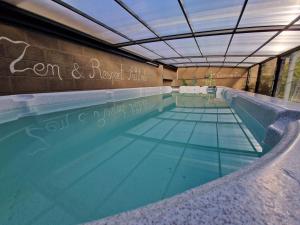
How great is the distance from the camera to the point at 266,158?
1.97 feet

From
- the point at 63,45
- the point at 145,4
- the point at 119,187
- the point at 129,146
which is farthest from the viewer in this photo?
the point at 63,45

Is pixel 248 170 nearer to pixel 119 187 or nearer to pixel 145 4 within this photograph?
pixel 119 187

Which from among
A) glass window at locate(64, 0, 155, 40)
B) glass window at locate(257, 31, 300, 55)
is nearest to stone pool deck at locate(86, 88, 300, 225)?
glass window at locate(64, 0, 155, 40)

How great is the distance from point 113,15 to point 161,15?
3.74 ft

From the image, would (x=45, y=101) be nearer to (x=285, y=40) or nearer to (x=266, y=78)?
(x=285, y=40)

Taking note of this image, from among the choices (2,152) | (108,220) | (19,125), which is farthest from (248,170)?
(19,125)

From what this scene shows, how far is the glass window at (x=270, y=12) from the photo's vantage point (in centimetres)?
284

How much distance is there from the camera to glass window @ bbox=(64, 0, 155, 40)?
9.77ft

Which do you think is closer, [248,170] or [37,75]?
[248,170]

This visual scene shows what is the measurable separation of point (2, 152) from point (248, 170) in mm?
2328

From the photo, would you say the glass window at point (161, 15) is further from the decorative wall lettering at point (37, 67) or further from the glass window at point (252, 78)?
the glass window at point (252, 78)

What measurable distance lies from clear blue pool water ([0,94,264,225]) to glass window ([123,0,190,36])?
8.37 ft

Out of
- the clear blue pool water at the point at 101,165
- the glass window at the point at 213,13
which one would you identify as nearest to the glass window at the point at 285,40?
the glass window at the point at 213,13

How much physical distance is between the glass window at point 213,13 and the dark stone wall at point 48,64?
151 inches
